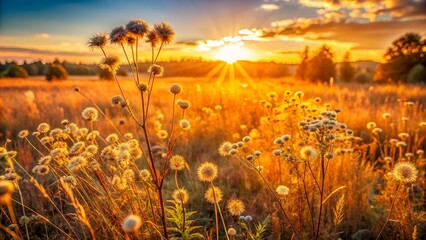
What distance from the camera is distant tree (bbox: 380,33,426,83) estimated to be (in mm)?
31406

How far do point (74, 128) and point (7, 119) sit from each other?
20.6 ft

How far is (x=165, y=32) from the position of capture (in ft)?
6.04

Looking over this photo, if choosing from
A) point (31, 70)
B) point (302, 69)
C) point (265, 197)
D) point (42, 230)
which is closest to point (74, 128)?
point (42, 230)

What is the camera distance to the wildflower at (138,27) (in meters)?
1.68

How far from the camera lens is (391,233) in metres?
3.05

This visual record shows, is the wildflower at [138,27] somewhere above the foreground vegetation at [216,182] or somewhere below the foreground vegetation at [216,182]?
above

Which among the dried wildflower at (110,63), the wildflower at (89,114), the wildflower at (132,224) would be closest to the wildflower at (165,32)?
the dried wildflower at (110,63)

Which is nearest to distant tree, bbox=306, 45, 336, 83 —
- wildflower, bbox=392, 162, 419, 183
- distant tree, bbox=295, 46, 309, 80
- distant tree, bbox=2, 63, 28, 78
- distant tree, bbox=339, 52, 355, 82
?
distant tree, bbox=295, 46, 309, 80

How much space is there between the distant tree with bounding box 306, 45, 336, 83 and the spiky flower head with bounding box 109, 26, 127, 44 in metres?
34.4

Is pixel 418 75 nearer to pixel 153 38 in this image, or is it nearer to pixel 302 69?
pixel 302 69

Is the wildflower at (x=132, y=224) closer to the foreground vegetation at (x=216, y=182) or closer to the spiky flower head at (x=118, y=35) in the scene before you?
the foreground vegetation at (x=216, y=182)

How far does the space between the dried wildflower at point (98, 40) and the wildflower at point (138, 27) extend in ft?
0.56

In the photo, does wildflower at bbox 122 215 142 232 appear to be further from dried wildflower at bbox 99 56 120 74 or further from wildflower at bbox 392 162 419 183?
wildflower at bbox 392 162 419 183

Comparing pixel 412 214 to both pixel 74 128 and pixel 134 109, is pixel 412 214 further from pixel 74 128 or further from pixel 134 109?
pixel 134 109
